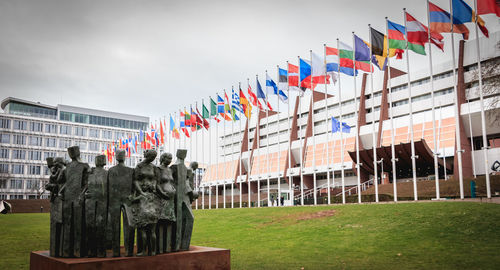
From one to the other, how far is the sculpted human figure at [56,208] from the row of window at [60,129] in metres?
89.7

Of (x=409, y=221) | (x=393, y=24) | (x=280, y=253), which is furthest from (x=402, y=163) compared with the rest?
(x=280, y=253)

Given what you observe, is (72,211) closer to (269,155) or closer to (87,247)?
(87,247)

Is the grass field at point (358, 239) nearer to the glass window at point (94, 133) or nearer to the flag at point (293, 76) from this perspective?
the flag at point (293, 76)

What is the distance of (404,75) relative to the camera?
197ft

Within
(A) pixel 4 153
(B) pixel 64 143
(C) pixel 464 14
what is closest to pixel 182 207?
(C) pixel 464 14

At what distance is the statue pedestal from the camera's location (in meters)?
9.19

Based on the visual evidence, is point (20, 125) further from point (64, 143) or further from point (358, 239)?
point (358, 239)

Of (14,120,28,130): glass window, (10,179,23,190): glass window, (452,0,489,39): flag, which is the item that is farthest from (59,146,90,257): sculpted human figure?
(14,120,28,130): glass window

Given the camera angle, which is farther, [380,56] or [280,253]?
[380,56]

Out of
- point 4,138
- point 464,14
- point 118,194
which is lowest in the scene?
point 118,194

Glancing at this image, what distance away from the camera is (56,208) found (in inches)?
422

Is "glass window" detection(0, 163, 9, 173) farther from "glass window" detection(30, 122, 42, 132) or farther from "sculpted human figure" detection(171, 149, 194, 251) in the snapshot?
"sculpted human figure" detection(171, 149, 194, 251)

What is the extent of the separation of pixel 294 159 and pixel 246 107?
31.4m

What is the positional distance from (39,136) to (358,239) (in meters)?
89.9
